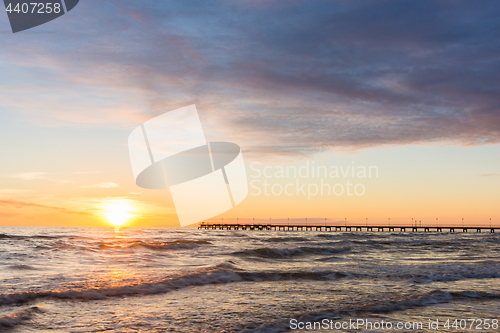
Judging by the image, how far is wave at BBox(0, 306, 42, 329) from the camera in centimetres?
723

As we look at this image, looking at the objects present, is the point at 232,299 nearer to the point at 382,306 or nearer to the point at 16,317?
the point at 382,306

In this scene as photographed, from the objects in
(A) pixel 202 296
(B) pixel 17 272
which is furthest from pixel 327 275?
(B) pixel 17 272

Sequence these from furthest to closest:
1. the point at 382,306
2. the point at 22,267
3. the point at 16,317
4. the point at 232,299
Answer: the point at 22,267, the point at 232,299, the point at 382,306, the point at 16,317

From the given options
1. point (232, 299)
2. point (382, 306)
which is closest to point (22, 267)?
point (232, 299)

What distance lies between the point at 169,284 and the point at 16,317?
5.13 meters

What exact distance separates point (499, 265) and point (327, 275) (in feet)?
34.0

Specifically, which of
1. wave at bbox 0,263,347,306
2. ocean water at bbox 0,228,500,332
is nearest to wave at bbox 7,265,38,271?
ocean water at bbox 0,228,500,332

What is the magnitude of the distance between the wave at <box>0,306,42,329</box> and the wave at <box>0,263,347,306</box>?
1310 mm

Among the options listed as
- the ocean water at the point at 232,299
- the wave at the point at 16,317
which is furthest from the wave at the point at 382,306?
the wave at the point at 16,317

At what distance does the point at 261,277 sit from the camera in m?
14.6

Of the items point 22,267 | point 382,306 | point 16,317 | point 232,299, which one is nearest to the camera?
point 16,317

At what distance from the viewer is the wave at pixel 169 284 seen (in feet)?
32.3

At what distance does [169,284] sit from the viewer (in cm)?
1214

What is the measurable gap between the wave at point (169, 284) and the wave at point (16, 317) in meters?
1.31
